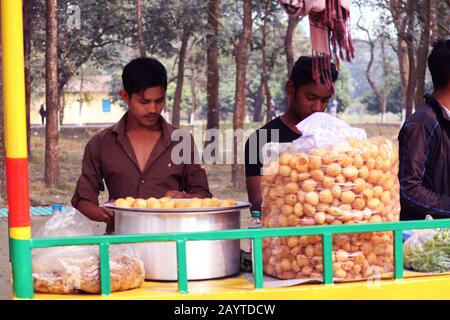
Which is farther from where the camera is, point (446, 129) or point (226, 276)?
point (446, 129)

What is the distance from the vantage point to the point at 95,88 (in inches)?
1960

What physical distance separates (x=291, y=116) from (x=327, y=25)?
46.1 inches

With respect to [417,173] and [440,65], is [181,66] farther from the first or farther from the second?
[417,173]

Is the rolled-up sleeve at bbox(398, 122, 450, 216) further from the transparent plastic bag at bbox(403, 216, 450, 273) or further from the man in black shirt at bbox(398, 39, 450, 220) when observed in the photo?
the transparent plastic bag at bbox(403, 216, 450, 273)

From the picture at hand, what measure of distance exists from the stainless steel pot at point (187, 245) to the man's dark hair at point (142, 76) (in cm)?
87

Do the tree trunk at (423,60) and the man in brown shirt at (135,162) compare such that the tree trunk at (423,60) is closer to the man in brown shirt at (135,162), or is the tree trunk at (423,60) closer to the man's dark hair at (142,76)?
the man in brown shirt at (135,162)

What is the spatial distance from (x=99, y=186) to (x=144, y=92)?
1.82 ft

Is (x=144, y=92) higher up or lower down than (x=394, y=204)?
higher up

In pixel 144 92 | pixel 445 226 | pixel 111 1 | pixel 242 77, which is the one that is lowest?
pixel 445 226

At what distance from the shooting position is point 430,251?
8.71 feet

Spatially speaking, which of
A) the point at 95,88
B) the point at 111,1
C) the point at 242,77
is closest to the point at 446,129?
A: the point at 242,77

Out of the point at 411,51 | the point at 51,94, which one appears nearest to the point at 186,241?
the point at 51,94
